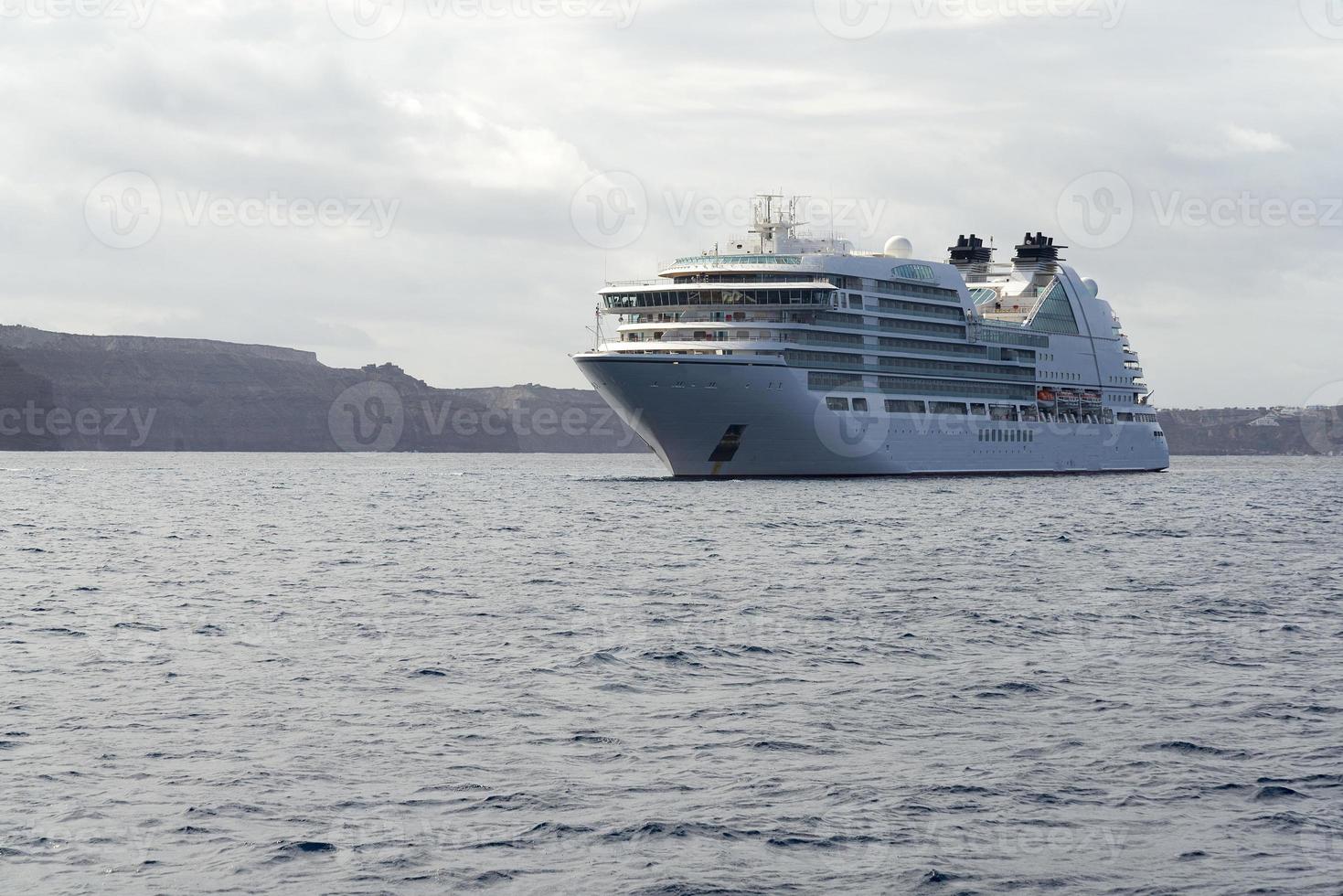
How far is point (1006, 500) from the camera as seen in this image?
87062 millimetres

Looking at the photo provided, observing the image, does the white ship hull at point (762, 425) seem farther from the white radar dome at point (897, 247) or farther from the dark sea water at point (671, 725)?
the dark sea water at point (671, 725)

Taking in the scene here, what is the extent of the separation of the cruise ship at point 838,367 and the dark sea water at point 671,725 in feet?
135

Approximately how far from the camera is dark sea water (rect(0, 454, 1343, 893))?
49.4 ft

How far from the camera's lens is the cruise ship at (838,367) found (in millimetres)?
89500

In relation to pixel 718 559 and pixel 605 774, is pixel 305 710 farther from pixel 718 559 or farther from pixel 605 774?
pixel 718 559

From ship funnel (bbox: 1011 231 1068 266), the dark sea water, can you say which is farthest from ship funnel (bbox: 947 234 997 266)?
the dark sea water

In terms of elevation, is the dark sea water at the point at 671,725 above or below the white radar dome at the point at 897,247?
below

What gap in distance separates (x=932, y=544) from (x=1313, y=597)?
1827 cm

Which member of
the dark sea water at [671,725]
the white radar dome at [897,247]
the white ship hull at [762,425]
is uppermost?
the white radar dome at [897,247]

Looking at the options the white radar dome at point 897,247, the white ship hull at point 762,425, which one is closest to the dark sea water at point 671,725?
the white ship hull at point 762,425

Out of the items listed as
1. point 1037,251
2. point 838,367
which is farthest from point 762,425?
point 1037,251

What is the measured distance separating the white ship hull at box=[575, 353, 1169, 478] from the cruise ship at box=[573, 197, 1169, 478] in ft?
0.40

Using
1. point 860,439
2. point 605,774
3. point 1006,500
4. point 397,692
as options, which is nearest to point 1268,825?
point 605,774

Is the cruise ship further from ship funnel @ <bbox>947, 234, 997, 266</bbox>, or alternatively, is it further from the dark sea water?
the dark sea water
